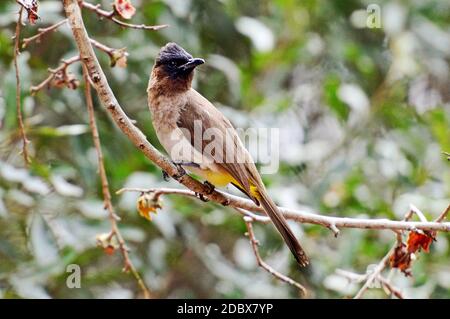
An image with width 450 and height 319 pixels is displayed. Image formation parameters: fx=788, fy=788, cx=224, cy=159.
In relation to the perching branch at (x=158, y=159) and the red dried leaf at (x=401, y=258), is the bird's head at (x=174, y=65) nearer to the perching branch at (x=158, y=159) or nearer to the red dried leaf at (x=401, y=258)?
the perching branch at (x=158, y=159)

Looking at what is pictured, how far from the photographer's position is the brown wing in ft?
8.35

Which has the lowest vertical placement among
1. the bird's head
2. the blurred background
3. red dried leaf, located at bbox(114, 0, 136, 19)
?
the blurred background


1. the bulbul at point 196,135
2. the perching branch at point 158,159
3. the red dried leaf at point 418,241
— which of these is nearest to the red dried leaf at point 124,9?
the perching branch at point 158,159

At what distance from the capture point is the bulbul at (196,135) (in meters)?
2.53

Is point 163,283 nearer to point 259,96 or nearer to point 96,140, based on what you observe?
point 259,96

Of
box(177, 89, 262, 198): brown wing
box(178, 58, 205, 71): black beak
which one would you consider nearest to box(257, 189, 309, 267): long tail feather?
box(177, 89, 262, 198): brown wing

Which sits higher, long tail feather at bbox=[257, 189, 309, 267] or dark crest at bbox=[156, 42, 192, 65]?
dark crest at bbox=[156, 42, 192, 65]

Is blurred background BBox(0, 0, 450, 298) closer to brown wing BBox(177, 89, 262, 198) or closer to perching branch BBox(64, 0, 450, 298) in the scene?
brown wing BBox(177, 89, 262, 198)

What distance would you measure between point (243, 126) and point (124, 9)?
4.06ft

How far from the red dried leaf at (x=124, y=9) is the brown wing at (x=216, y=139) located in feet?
1.62

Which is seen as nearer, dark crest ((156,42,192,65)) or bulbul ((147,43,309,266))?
bulbul ((147,43,309,266))

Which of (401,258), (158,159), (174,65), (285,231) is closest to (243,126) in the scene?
(174,65)

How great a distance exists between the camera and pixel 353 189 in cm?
340
